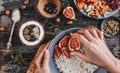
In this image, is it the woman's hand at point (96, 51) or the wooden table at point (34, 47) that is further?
the wooden table at point (34, 47)

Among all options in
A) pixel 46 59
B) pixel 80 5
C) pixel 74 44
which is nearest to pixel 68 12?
pixel 80 5

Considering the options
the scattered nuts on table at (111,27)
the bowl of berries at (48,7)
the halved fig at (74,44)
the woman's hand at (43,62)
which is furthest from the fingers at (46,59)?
the scattered nuts on table at (111,27)

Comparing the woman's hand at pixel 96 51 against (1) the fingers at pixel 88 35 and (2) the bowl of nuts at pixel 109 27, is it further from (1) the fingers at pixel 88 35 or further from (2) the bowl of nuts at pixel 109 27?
(2) the bowl of nuts at pixel 109 27

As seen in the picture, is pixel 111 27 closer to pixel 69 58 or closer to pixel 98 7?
pixel 98 7

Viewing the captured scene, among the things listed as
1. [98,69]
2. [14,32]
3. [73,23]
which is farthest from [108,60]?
[14,32]

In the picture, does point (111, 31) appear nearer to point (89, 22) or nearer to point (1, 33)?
point (89, 22)

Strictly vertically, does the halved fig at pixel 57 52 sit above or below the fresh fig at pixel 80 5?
below
